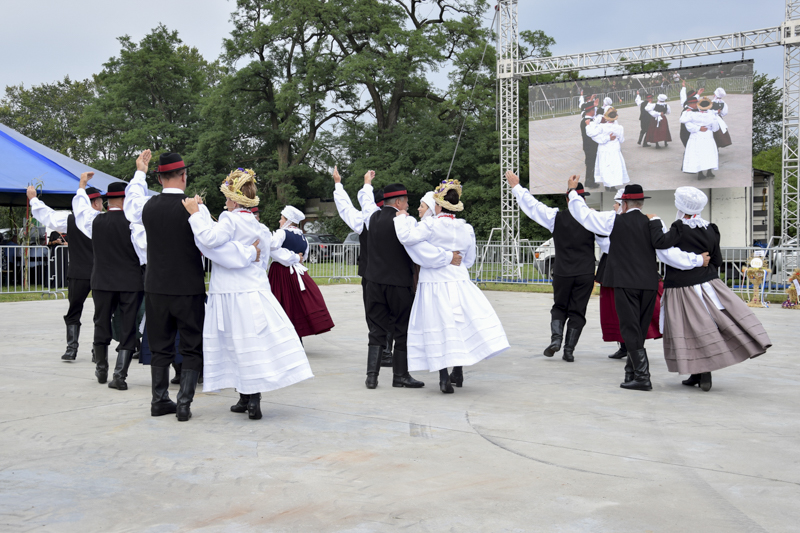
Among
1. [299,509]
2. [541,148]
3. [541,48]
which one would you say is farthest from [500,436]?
[541,48]

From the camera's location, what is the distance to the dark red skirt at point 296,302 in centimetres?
828

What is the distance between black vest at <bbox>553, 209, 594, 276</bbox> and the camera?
26.7 ft

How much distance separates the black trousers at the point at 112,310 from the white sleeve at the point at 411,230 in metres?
2.48

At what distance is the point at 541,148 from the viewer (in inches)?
923

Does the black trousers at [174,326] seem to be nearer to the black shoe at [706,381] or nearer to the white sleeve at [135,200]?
the white sleeve at [135,200]

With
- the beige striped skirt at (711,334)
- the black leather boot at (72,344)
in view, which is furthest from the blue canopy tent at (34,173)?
the beige striped skirt at (711,334)

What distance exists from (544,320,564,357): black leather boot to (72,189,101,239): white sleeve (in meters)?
5.04

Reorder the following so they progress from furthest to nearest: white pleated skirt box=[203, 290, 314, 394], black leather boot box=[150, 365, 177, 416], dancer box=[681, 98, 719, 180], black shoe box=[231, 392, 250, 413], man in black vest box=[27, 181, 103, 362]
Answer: dancer box=[681, 98, 719, 180], man in black vest box=[27, 181, 103, 362], black shoe box=[231, 392, 250, 413], black leather boot box=[150, 365, 177, 416], white pleated skirt box=[203, 290, 314, 394]

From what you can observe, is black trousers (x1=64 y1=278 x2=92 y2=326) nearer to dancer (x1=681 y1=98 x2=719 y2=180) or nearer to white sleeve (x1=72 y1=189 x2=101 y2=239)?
white sleeve (x1=72 y1=189 x2=101 y2=239)

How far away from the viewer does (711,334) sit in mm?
6172

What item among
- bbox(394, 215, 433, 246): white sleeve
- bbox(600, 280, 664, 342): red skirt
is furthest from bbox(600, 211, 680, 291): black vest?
bbox(394, 215, 433, 246): white sleeve

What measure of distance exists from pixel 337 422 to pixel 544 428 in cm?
146

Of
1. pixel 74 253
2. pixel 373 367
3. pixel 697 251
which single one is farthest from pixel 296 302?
pixel 697 251

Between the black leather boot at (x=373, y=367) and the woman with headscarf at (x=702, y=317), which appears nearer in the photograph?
the woman with headscarf at (x=702, y=317)
